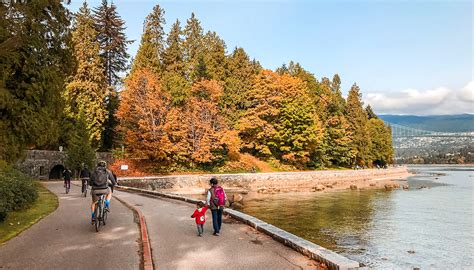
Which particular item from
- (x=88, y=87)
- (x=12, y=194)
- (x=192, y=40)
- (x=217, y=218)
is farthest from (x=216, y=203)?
(x=192, y=40)

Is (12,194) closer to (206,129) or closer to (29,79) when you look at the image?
(29,79)

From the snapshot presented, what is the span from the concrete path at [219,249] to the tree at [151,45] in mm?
44827

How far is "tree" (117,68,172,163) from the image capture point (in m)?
42.9

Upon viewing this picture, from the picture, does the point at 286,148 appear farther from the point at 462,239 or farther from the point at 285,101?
the point at 462,239

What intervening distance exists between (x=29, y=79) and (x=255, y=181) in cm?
3641

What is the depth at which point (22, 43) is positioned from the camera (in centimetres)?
1106

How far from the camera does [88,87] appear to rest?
47.3 metres

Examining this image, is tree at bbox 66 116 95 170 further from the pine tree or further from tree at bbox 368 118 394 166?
tree at bbox 368 118 394 166

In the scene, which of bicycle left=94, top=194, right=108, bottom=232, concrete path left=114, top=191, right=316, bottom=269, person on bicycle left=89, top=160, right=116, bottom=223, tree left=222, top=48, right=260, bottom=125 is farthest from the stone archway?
concrete path left=114, top=191, right=316, bottom=269

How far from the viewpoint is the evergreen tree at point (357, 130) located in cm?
7500

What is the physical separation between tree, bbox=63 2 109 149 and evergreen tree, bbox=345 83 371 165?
4697 centimetres

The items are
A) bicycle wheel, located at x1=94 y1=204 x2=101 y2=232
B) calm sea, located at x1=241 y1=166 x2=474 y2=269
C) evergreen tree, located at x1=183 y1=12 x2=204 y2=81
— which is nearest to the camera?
bicycle wheel, located at x1=94 y1=204 x2=101 y2=232

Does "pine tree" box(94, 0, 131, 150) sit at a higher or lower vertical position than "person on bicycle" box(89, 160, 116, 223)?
higher

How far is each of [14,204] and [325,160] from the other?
5780 centimetres
